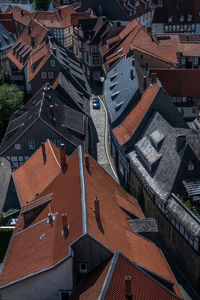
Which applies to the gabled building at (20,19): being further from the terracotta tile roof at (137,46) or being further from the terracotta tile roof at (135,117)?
the terracotta tile roof at (135,117)

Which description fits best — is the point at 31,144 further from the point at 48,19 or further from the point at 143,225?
the point at 48,19

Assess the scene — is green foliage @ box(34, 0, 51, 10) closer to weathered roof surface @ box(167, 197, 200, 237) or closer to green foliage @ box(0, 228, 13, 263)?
green foliage @ box(0, 228, 13, 263)

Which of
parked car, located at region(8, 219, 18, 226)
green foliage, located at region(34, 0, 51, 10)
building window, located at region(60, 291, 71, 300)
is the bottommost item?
parked car, located at region(8, 219, 18, 226)

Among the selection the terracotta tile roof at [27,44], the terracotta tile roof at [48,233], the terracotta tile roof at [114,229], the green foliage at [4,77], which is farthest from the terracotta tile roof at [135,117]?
the green foliage at [4,77]

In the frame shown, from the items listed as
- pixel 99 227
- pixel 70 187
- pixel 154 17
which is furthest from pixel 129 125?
pixel 154 17

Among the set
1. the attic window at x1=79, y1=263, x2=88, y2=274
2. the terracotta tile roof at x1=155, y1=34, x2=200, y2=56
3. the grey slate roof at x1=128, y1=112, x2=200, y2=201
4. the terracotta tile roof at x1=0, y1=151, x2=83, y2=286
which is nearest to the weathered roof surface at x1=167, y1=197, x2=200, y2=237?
the grey slate roof at x1=128, y1=112, x2=200, y2=201

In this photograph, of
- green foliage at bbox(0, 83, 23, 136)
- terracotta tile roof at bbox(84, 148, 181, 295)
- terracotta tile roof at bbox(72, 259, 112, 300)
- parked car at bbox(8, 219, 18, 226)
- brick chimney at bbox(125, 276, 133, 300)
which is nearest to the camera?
brick chimney at bbox(125, 276, 133, 300)

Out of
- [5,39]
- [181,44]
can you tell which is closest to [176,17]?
[181,44]
